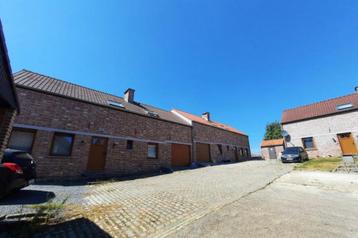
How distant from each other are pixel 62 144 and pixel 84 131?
138 centimetres

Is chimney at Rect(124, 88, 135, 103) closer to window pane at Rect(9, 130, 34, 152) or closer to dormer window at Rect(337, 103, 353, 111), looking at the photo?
window pane at Rect(9, 130, 34, 152)

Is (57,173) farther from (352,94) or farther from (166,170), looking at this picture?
→ (352,94)

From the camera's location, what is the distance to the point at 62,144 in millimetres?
9906

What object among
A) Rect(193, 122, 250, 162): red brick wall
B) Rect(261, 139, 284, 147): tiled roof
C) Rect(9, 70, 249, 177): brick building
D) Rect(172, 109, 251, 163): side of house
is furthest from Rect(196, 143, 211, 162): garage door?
Rect(261, 139, 284, 147): tiled roof

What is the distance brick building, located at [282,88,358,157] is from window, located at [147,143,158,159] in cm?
1823

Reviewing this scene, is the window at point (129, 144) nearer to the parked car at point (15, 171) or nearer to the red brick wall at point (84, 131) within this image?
the red brick wall at point (84, 131)

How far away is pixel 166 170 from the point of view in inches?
528

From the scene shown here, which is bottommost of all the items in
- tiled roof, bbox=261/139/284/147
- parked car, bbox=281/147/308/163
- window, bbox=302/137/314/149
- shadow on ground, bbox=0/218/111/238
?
shadow on ground, bbox=0/218/111/238

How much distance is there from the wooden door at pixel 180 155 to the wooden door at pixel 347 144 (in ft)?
54.9

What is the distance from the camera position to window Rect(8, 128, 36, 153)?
8.38 m

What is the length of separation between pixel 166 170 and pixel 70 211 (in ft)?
30.5

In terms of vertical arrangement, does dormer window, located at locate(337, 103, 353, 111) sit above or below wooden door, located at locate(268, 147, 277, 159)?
above

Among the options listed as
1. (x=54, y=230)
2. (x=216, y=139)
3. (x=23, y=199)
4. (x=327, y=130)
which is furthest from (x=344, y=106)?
(x=23, y=199)

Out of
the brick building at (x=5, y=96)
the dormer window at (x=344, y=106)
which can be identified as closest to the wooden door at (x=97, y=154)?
the brick building at (x=5, y=96)
